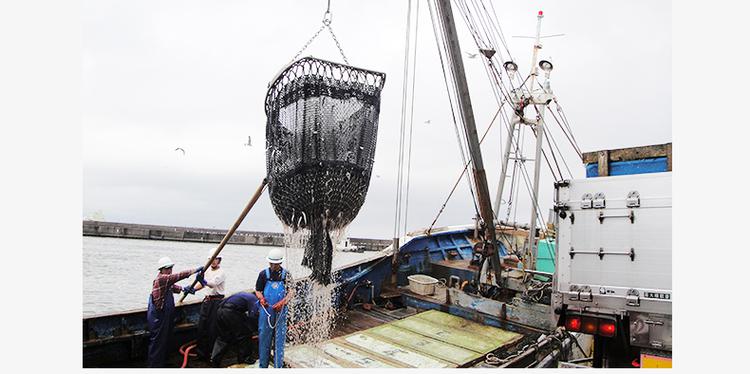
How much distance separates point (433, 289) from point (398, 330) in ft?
5.16

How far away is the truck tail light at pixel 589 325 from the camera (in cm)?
390

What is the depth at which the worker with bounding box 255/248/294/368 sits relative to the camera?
4.46 metres

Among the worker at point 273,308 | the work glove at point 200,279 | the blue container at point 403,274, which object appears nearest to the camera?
the worker at point 273,308

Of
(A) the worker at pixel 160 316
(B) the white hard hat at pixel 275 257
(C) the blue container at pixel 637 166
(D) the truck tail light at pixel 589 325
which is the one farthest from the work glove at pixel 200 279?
(C) the blue container at pixel 637 166

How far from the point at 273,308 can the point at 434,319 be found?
103 inches

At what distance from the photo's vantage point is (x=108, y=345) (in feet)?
16.2

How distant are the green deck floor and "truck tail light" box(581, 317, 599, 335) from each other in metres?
1.32

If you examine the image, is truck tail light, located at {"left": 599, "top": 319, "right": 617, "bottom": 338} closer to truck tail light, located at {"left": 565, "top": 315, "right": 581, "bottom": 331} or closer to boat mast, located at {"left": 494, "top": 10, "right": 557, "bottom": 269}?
truck tail light, located at {"left": 565, "top": 315, "right": 581, "bottom": 331}

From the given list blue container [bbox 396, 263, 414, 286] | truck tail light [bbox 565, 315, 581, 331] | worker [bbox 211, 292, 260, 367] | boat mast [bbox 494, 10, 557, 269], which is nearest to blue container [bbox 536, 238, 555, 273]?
boat mast [bbox 494, 10, 557, 269]

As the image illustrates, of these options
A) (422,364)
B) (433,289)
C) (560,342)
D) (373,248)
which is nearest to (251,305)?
(422,364)

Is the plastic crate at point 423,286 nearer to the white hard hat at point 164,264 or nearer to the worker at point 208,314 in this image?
the worker at point 208,314

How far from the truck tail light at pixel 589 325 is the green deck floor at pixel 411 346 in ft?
4.33

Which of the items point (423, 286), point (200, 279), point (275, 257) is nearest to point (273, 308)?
point (275, 257)

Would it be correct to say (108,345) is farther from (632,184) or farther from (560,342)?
(632,184)
